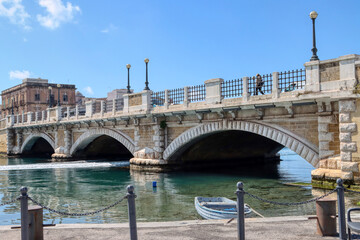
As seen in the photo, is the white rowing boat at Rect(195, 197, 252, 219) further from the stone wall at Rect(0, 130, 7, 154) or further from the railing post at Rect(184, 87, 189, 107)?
the stone wall at Rect(0, 130, 7, 154)

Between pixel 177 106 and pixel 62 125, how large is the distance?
18.3 m

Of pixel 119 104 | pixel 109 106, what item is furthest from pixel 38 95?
pixel 119 104

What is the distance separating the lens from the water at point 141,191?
524 inches

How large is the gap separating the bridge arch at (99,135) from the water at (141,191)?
6.69ft

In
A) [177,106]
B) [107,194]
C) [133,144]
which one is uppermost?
[177,106]

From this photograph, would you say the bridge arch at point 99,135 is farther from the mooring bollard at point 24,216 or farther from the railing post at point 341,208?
the railing post at point 341,208

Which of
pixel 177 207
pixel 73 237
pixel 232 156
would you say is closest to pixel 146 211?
pixel 177 207

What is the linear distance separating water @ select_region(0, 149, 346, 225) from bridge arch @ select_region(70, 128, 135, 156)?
2.04 m

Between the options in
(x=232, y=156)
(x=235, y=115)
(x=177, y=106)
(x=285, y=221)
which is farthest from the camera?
(x=232, y=156)

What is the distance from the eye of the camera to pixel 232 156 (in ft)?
100

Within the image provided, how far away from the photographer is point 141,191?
1894cm

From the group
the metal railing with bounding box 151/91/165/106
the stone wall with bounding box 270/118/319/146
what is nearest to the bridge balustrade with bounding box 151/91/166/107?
the metal railing with bounding box 151/91/165/106

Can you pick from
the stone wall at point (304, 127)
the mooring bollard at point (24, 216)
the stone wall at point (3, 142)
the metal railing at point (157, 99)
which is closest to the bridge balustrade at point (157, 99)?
the metal railing at point (157, 99)

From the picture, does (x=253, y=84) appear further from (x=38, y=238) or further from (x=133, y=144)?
(x=38, y=238)
